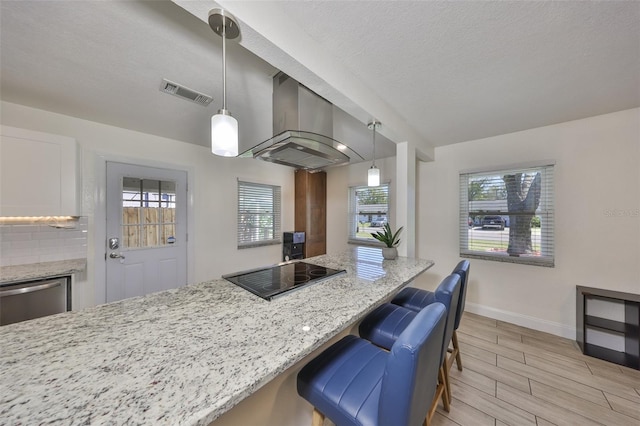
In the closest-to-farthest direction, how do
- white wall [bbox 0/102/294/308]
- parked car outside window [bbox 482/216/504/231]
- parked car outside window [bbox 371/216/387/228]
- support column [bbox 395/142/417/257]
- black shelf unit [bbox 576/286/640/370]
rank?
black shelf unit [bbox 576/286/640/370] < white wall [bbox 0/102/294/308] < support column [bbox 395/142/417/257] < parked car outside window [bbox 482/216/504/231] < parked car outside window [bbox 371/216/387/228]

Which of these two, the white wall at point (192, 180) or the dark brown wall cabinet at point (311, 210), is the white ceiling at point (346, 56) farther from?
the dark brown wall cabinet at point (311, 210)

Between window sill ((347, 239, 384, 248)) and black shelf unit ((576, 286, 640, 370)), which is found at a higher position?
window sill ((347, 239, 384, 248))

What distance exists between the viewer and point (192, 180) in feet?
10.4

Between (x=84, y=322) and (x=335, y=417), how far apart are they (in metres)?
1.08

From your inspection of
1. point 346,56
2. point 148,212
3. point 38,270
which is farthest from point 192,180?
point 346,56

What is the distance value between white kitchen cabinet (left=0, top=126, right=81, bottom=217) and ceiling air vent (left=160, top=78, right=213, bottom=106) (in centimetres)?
122

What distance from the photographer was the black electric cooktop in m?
1.28

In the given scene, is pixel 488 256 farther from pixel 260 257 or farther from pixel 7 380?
pixel 7 380

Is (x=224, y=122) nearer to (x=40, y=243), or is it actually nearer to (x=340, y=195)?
(x=40, y=243)

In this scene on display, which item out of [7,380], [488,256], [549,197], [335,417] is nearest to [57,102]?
[7,380]

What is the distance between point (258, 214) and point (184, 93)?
92.0 inches

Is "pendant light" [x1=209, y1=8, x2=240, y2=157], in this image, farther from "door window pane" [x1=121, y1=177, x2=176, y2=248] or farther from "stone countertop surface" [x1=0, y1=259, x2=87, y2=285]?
"door window pane" [x1=121, y1=177, x2=176, y2=248]

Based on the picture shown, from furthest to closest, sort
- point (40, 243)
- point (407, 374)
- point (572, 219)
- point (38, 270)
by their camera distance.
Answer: point (572, 219)
point (40, 243)
point (38, 270)
point (407, 374)

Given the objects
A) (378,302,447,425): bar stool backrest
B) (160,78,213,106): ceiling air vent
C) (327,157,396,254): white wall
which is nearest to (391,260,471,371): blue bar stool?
(378,302,447,425): bar stool backrest
